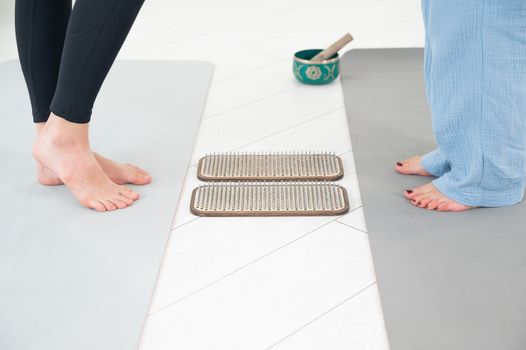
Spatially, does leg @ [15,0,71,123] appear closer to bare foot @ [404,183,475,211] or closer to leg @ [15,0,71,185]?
leg @ [15,0,71,185]

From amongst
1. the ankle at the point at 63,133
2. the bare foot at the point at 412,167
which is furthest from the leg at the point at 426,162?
the ankle at the point at 63,133

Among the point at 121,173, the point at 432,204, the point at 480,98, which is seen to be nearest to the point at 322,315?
the point at 432,204

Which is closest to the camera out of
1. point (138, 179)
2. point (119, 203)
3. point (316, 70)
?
point (119, 203)

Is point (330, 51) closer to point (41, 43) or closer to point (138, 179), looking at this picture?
point (138, 179)

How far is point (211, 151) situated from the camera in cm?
192

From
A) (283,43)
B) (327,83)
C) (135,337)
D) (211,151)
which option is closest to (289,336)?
(135,337)

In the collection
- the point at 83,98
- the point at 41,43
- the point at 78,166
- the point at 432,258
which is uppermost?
the point at 41,43

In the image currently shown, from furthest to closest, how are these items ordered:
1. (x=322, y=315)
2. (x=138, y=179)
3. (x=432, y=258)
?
(x=138, y=179) < (x=432, y=258) < (x=322, y=315)

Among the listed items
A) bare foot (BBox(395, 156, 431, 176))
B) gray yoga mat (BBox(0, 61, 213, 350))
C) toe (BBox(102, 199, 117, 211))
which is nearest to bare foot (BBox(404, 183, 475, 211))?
bare foot (BBox(395, 156, 431, 176))

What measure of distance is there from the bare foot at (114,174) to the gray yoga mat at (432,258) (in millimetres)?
523

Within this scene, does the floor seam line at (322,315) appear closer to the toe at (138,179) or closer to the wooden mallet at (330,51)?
the toe at (138,179)

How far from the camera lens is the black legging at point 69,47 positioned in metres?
1.45

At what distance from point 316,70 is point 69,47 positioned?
1.05 meters

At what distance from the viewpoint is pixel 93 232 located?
1.53 meters
